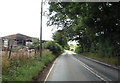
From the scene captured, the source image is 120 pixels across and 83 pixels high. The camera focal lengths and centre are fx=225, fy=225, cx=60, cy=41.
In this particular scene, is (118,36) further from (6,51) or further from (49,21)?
(49,21)

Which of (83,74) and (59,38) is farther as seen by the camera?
(59,38)

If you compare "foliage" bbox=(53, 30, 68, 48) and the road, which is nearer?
the road

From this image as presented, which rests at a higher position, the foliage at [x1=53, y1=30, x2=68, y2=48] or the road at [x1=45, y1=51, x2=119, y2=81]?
the foliage at [x1=53, y1=30, x2=68, y2=48]

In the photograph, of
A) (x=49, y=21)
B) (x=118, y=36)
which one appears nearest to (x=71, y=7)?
(x=118, y=36)

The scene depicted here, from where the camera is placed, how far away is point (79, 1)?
648 inches

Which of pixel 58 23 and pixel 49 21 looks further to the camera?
pixel 58 23

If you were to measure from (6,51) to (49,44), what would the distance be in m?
37.4

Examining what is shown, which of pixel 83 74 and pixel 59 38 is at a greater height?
pixel 59 38

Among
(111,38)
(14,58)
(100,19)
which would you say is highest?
(100,19)

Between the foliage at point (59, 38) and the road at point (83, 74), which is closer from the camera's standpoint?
the road at point (83, 74)

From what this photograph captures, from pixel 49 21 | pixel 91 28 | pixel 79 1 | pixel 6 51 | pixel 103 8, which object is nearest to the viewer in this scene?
pixel 6 51

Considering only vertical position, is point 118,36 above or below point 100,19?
below

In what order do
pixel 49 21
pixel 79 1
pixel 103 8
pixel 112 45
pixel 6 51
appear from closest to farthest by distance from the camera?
pixel 6 51 < pixel 79 1 < pixel 103 8 < pixel 112 45 < pixel 49 21

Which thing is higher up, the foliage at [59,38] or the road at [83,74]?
the foliage at [59,38]
